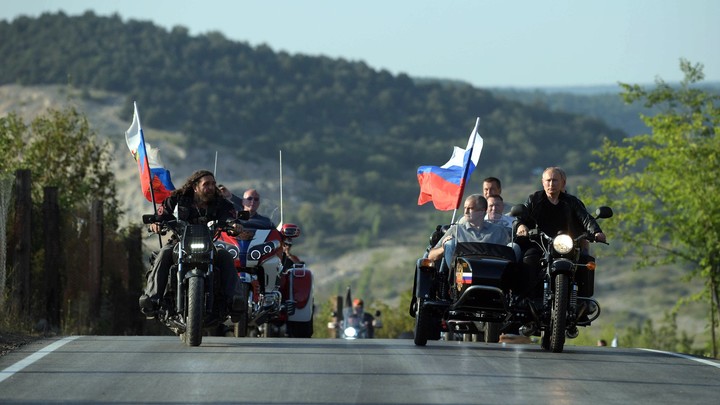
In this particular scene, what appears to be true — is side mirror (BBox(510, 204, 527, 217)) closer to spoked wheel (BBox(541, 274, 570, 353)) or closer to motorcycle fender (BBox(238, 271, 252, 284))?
spoked wheel (BBox(541, 274, 570, 353))

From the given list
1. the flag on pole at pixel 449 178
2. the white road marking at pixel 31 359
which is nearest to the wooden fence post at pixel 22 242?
the white road marking at pixel 31 359

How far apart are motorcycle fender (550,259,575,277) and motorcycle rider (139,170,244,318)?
307 cm

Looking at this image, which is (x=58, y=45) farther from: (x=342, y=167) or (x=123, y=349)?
(x=123, y=349)

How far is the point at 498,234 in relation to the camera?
1530 cm

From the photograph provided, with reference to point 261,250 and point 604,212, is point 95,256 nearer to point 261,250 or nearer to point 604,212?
point 261,250

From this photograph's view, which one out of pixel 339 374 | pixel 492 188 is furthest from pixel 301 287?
pixel 339 374

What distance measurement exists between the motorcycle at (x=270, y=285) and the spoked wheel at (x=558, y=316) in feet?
12.5

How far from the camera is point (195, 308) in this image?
14.4 meters

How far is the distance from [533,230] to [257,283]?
4217 millimetres

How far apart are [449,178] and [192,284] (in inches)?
275

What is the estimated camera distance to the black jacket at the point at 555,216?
49.9 ft

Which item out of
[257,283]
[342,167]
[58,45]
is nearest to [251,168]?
[342,167]

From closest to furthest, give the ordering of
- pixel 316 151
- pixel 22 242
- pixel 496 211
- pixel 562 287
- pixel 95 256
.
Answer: pixel 562 287 → pixel 496 211 → pixel 22 242 → pixel 95 256 → pixel 316 151

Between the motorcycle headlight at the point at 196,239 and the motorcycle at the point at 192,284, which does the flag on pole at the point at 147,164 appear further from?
the motorcycle headlight at the point at 196,239
